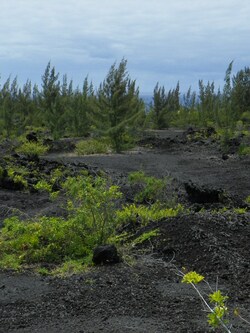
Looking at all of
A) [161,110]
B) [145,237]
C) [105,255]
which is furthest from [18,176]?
[161,110]

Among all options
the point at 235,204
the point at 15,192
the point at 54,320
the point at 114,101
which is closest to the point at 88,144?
the point at 114,101

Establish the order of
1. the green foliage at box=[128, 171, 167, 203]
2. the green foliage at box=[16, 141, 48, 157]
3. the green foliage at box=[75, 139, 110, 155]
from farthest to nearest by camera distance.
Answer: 1. the green foliage at box=[75, 139, 110, 155]
2. the green foliage at box=[16, 141, 48, 157]
3. the green foliage at box=[128, 171, 167, 203]

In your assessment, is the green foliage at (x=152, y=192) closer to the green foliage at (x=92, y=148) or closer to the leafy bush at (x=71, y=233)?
the leafy bush at (x=71, y=233)

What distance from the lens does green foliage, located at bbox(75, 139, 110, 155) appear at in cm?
2192

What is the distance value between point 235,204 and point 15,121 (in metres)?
22.4

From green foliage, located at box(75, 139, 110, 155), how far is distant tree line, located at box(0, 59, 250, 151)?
1.31 ft

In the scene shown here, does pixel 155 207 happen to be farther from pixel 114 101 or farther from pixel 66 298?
pixel 114 101

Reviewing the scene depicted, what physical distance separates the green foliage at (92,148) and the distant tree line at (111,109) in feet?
1.31

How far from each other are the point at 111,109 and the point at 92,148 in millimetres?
1915

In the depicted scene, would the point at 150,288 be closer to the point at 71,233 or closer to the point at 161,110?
the point at 71,233

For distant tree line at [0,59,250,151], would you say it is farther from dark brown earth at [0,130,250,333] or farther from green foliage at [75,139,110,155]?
dark brown earth at [0,130,250,333]

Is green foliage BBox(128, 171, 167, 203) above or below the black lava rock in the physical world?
above

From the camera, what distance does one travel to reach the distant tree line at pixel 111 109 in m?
23.1

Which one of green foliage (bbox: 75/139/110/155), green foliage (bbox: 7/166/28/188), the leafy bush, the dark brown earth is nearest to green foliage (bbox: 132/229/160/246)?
the dark brown earth
